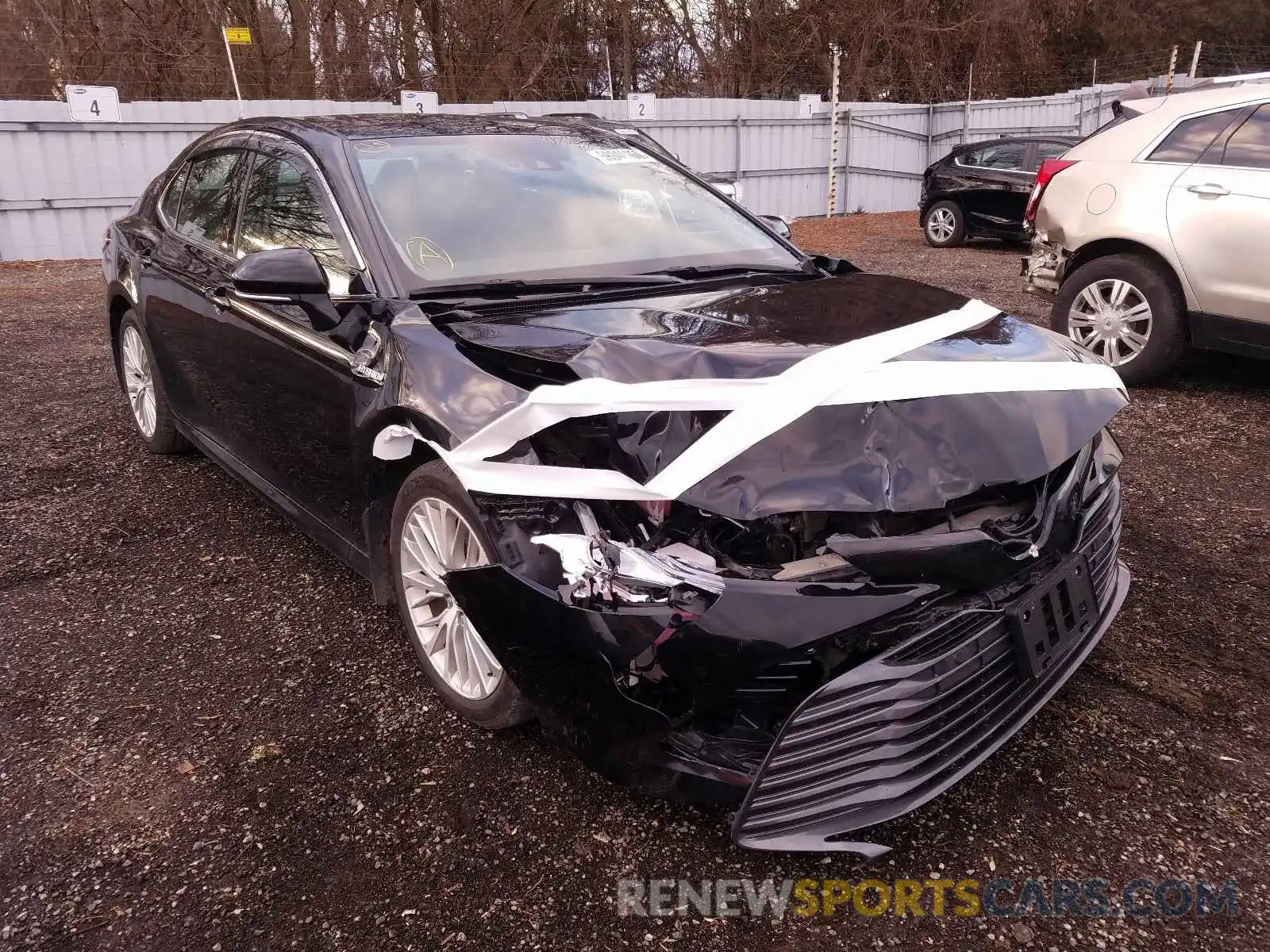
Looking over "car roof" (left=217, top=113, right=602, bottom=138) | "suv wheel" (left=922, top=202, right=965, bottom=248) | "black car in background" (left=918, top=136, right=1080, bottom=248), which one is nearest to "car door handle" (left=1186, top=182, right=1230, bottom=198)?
"car roof" (left=217, top=113, right=602, bottom=138)

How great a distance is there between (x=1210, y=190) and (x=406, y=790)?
17.1 ft

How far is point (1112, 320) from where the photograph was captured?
570 centimetres

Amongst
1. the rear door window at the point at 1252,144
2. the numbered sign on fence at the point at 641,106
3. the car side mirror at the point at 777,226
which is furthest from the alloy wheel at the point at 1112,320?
the numbered sign on fence at the point at 641,106

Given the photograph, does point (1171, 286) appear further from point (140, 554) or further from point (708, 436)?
point (140, 554)

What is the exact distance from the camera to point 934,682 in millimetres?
1934

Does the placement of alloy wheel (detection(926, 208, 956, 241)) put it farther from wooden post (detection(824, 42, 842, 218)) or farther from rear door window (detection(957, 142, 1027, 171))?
wooden post (detection(824, 42, 842, 218))

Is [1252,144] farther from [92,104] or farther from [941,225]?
[92,104]

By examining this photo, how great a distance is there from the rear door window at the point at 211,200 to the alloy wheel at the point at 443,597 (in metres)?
1.72

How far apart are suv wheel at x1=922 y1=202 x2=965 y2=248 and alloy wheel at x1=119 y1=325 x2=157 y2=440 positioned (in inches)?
421

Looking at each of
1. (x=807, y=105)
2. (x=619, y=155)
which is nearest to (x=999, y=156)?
(x=807, y=105)

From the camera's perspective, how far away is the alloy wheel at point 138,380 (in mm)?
4699

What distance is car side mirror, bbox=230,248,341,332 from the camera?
273cm

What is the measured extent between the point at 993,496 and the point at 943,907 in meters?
0.89

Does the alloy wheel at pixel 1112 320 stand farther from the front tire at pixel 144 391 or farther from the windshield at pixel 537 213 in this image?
the front tire at pixel 144 391
